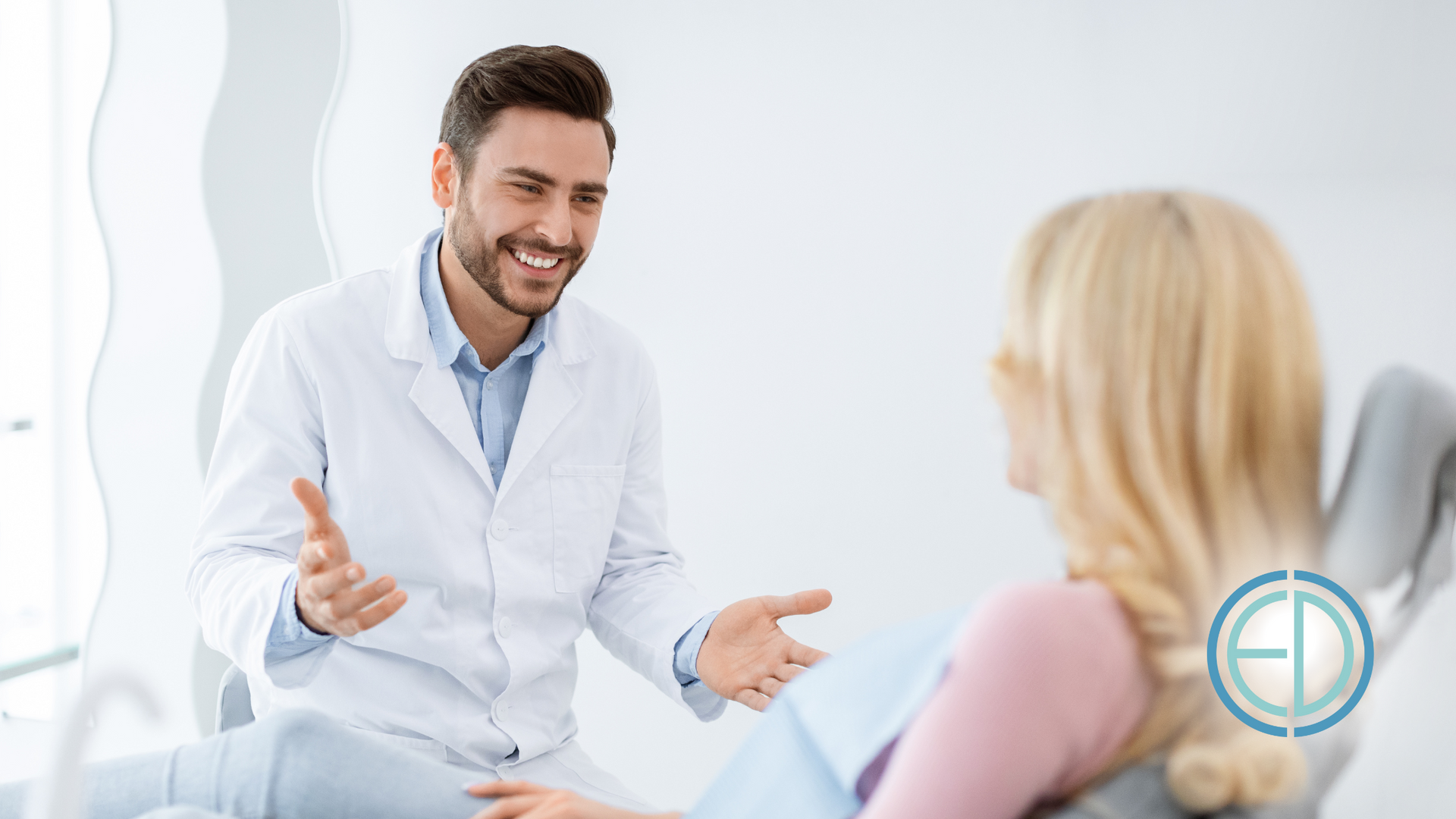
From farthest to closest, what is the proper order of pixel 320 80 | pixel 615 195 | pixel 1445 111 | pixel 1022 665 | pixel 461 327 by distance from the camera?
1. pixel 320 80
2. pixel 615 195
3. pixel 461 327
4. pixel 1445 111
5. pixel 1022 665

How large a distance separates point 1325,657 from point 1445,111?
40.2 inches

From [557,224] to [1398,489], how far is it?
106 cm


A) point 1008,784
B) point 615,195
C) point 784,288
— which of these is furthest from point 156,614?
point 1008,784

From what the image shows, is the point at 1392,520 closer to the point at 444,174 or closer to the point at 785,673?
the point at 785,673

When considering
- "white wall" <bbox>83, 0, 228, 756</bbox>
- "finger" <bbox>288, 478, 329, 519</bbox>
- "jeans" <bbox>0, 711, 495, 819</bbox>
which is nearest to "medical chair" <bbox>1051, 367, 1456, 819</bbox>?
"jeans" <bbox>0, 711, 495, 819</bbox>

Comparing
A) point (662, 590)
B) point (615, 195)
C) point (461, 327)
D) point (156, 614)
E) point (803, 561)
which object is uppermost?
point (615, 195)

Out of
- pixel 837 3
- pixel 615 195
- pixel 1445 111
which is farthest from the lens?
pixel 615 195

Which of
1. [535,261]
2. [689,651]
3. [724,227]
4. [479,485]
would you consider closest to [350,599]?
[479,485]

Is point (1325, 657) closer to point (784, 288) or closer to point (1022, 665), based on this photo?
point (1022, 665)

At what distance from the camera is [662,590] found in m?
1.47

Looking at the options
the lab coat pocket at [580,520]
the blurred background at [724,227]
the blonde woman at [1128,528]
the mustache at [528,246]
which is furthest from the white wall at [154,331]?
the blonde woman at [1128,528]

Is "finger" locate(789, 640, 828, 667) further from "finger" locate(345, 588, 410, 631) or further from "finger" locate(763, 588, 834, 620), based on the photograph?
"finger" locate(345, 588, 410, 631)

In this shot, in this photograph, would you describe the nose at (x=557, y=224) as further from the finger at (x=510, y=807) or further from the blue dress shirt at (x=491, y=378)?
the finger at (x=510, y=807)

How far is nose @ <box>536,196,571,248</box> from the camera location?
4.67 ft
